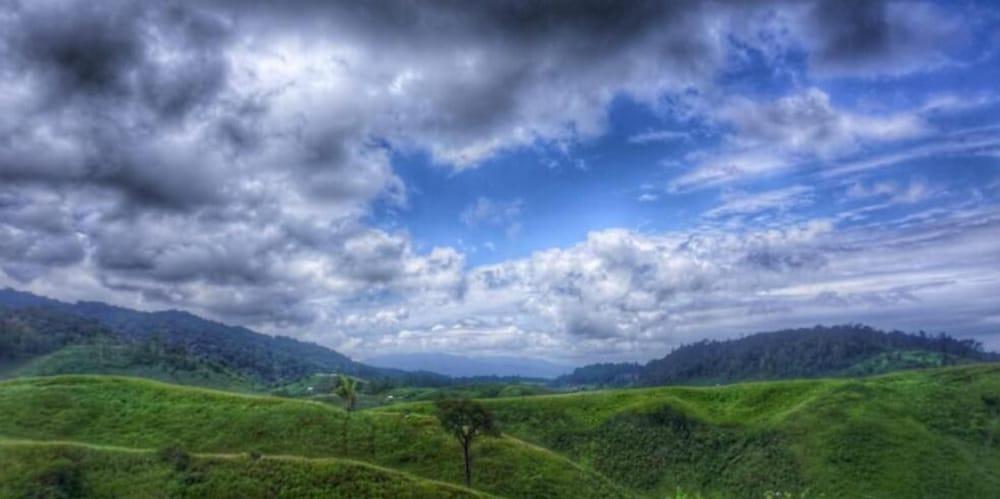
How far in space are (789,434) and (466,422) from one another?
2027 inches

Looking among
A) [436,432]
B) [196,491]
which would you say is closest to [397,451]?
[436,432]

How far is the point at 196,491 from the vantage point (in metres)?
54.9

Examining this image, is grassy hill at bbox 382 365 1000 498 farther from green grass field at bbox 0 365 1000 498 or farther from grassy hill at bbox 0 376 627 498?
grassy hill at bbox 0 376 627 498

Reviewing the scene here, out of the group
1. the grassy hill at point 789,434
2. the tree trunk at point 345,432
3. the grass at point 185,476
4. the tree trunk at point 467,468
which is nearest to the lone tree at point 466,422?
the tree trunk at point 467,468

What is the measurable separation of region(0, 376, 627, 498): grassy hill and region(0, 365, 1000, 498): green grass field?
24 centimetres

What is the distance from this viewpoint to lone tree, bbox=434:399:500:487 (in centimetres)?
7481

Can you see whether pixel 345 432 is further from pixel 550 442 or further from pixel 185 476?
pixel 550 442

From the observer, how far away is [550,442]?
3981 inches

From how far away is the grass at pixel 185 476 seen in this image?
2153 inches

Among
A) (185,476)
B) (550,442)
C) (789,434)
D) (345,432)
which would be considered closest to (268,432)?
(345,432)

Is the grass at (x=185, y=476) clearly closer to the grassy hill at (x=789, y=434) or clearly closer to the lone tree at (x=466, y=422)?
the lone tree at (x=466, y=422)

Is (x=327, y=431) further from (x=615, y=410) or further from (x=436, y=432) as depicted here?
(x=615, y=410)

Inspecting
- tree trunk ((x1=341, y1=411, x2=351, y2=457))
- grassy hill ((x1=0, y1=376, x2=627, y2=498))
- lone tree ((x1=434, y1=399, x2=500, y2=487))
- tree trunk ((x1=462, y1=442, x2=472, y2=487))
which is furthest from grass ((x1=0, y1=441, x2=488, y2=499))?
tree trunk ((x1=341, y1=411, x2=351, y2=457))

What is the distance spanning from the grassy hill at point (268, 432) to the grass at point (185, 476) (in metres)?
17.9
